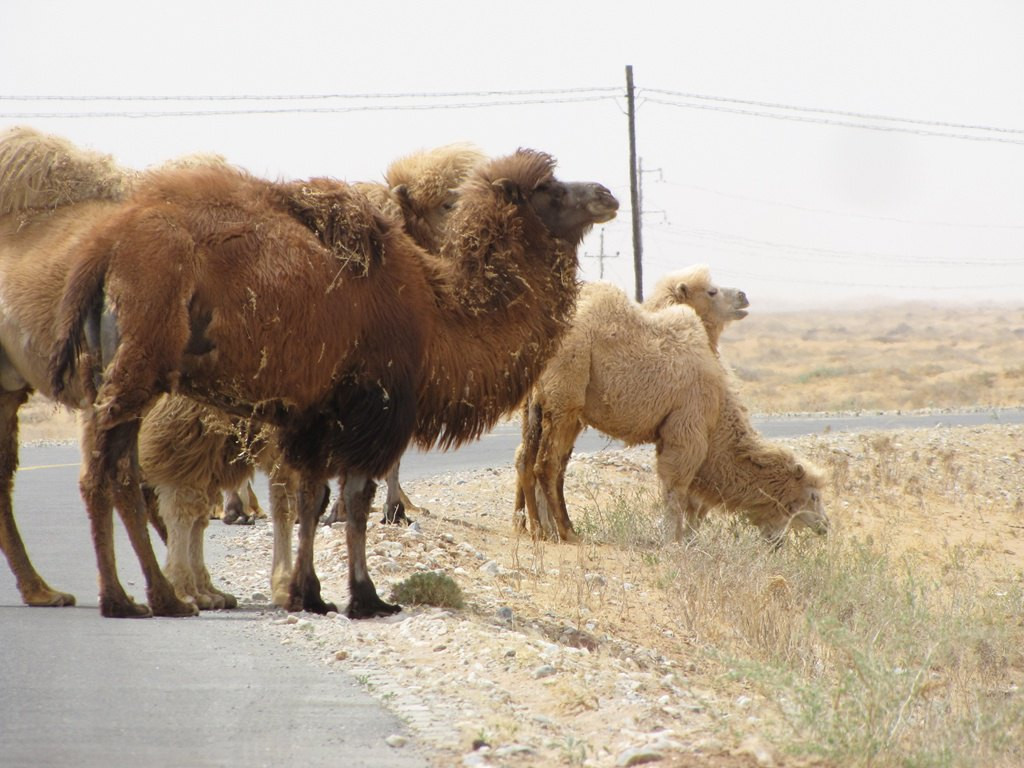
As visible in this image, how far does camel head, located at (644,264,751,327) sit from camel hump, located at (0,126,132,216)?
801cm

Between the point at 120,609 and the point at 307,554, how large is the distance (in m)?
1.14

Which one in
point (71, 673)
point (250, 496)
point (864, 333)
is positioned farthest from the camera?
point (864, 333)

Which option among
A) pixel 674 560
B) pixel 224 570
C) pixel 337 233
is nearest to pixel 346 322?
pixel 337 233

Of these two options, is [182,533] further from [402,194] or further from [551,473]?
[551,473]

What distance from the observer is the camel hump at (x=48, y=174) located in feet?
29.6

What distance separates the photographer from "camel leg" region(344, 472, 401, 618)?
335 inches

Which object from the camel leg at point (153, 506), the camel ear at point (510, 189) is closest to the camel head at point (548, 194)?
the camel ear at point (510, 189)

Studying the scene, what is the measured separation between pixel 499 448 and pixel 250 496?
A: 39.7 ft

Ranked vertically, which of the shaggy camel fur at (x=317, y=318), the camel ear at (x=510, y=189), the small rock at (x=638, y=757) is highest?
the camel ear at (x=510, y=189)

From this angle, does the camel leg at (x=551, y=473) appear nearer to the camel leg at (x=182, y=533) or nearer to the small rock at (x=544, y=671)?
the camel leg at (x=182, y=533)

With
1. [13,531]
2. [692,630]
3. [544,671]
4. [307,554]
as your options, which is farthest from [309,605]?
[692,630]

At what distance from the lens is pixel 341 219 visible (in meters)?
8.55

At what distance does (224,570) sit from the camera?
11188mm

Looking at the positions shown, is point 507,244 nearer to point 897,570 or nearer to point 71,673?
point 71,673
